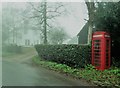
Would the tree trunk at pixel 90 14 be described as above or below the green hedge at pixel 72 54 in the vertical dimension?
above

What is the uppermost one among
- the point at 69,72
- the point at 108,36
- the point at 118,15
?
the point at 118,15

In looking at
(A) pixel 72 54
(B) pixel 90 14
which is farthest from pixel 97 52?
(B) pixel 90 14

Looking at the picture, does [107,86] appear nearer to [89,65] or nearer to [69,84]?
[69,84]

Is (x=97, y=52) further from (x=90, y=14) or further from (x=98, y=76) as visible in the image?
(x=90, y=14)

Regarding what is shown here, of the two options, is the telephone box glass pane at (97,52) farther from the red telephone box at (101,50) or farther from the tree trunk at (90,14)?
the tree trunk at (90,14)

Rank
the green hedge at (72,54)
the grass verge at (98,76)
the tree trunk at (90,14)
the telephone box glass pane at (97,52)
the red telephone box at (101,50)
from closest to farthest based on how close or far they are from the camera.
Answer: the grass verge at (98,76), the red telephone box at (101,50), the telephone box glass pane at (97,52), the green hedge at (72,54), the tree trunk at (90,14)

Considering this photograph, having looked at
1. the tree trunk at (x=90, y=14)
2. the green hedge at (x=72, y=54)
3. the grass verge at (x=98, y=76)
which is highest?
the tree trunk at (x=90, y=14)

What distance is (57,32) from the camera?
41.8 m

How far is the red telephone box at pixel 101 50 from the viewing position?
14.2 m

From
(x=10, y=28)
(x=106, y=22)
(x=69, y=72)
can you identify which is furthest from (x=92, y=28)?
(x=10, y=28)

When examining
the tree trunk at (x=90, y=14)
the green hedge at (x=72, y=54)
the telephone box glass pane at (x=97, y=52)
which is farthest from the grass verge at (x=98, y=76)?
the tree trunk at (x=90, y=14)

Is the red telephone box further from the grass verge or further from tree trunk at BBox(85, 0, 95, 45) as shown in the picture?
tree trunk at BBox(85, 0, 95, 45)

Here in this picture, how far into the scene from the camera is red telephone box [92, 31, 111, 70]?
14180 millimetres

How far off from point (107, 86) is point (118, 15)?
5593 millimetres
